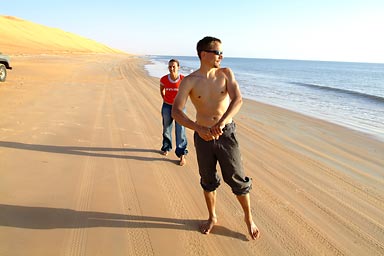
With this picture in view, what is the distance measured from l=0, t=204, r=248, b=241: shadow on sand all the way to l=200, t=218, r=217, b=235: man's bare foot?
0.17 feet

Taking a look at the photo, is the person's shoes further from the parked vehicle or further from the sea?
the parked vehicle

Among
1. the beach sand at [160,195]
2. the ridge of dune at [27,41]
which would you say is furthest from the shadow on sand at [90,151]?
the ridge of dune at [27,41]

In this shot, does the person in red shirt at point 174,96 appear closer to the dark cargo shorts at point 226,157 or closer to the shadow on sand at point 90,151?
the shadow on sand at point 90,151

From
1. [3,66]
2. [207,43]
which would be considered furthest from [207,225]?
[3,66]

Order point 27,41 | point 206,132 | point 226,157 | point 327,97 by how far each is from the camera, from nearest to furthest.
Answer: point 206,132 < point 226,157 < point 327,97 < point 27,41

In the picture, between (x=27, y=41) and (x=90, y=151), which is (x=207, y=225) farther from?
(x=27, y=41)

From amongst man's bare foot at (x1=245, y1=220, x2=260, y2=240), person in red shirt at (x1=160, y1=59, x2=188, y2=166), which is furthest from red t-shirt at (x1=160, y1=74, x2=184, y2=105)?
man's bare foot at (x1=245, y1=220, x2=260, y2=240)

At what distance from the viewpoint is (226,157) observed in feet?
9.07

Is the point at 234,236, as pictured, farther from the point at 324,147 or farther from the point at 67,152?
the point at 324,147

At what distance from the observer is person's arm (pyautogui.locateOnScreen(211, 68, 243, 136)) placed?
8.30 ft

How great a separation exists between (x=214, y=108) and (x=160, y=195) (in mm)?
1604

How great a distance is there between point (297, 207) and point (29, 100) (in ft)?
29.0

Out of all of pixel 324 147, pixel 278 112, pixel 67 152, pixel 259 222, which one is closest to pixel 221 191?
pixel 259 222

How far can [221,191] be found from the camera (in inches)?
158
